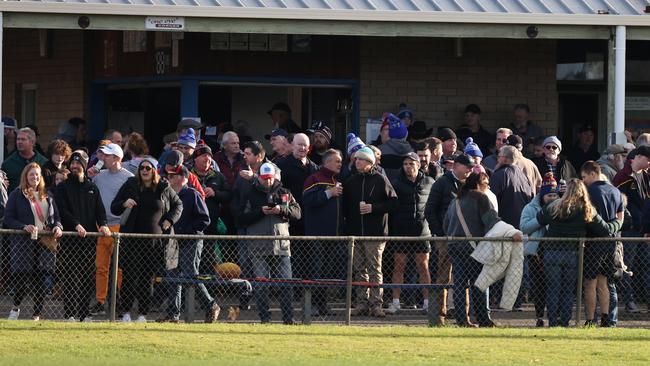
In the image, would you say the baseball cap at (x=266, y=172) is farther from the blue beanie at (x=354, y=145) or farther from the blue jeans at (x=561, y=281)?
the blue jeans at (x=561, y=281)

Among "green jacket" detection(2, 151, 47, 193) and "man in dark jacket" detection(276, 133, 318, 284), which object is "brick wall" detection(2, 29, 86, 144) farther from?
"man in dark jacket" detection(276, 133, 318, 284)

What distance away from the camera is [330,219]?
1684cm

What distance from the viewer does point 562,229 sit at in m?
15.9

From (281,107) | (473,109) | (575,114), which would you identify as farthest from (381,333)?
(575,114)

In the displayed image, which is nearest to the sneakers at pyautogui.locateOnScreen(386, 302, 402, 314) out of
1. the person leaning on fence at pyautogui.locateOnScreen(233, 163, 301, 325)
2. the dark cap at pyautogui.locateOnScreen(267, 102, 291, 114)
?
the person leaning on fence at pyautogui.locateOnScreen(233, 163, 301, 325)

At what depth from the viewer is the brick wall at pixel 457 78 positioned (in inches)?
858

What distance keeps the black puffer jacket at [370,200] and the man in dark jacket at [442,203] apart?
46cm

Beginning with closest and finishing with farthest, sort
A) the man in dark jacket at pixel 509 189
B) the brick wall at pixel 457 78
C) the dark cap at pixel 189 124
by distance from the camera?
the man in dark jacket at pixel 509 189
the dark cap at pixel 189 124
the brick wall at pixel 457 78

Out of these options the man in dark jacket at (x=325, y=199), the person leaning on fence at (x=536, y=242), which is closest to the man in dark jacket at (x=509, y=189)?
the person leaning on fence at (x=536, y=242)

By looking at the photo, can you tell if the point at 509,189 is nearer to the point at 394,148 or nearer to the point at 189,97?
the point at 394,148

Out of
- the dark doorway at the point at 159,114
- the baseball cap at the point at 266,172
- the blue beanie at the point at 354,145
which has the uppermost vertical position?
the dark doorway at the point at 159,114

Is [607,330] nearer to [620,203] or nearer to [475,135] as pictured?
[620,203]

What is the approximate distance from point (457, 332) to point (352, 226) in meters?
2.35

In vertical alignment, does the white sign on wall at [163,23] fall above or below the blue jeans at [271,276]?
above
